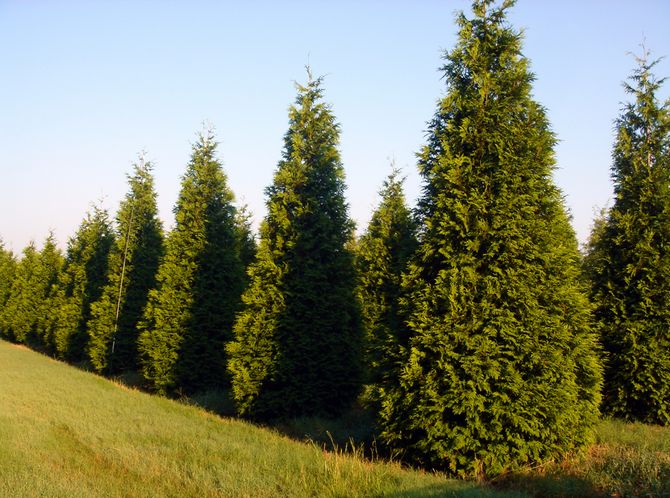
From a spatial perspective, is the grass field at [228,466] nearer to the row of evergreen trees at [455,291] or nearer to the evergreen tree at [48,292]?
the row of evergreen trees at [455,291]

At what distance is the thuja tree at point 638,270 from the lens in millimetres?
9320

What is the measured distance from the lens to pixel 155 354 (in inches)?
584

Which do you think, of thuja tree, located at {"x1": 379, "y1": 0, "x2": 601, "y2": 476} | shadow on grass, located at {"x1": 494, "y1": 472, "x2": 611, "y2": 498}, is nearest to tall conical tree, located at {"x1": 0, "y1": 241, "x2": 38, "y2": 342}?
thuja tree, located at {"x1": 379, "y1": 0, "x2": 601, "y2": 476}

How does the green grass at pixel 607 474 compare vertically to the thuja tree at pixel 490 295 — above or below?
below

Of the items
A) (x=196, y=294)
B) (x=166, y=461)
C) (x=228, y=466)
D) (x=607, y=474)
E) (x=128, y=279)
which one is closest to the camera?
(x=607, y=474)

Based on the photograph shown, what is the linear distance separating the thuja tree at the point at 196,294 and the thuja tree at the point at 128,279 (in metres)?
4.55

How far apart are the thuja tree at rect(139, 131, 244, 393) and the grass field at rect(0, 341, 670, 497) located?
4.85 meters

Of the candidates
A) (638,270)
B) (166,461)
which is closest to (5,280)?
(166,461)

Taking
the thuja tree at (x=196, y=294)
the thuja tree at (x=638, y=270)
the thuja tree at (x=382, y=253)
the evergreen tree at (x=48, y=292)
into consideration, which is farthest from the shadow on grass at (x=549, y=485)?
the evergreen tree at (x=48, y=292)

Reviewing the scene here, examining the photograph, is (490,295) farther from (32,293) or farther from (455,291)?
(32,293)

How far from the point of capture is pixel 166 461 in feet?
22.2

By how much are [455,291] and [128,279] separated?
1648cm

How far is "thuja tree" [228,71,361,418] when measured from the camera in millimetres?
11195

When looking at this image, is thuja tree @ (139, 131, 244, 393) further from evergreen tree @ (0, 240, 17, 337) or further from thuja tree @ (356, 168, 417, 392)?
evergreen tree @ (0, 240, 17, 337)
